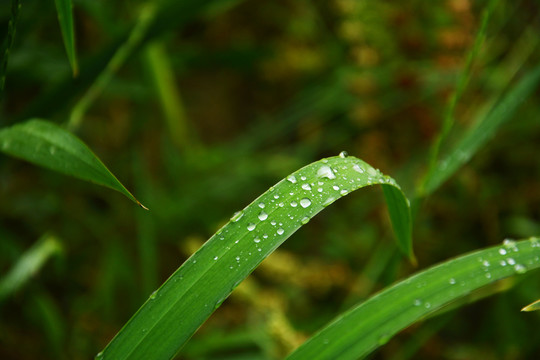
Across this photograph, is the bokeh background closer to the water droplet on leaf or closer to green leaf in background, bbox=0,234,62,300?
green leaf in background, bbox=0,234,62,300

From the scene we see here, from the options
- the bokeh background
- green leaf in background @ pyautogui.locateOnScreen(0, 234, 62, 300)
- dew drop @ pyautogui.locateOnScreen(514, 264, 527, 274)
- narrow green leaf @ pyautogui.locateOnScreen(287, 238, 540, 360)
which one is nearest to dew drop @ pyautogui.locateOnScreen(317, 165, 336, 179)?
narrow green leaf @ pyautogui.locateOnScreen(287, 238, 540, 360)

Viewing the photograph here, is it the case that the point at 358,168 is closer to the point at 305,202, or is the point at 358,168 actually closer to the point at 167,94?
the point at 305,202

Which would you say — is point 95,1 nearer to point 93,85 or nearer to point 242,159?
point 93,85

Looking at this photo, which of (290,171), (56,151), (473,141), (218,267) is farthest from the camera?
(290,171)

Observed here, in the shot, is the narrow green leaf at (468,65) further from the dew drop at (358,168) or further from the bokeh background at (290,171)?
the bokeh background at (290,171)

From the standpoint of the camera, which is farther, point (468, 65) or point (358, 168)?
point (468, 65)

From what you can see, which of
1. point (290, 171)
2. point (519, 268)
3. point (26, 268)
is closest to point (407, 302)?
point (519, 268)
